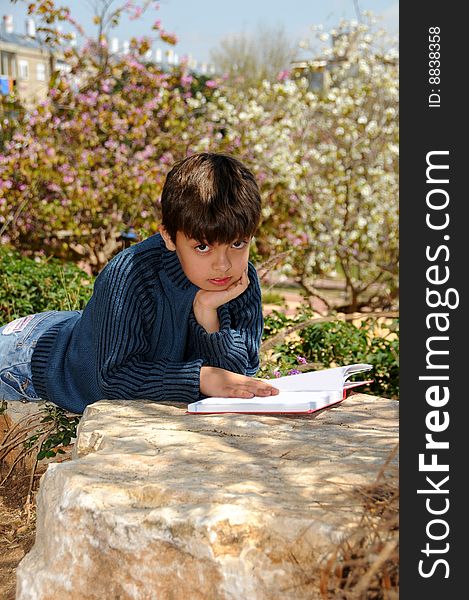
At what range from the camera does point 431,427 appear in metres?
1.67

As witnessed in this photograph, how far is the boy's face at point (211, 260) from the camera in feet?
8.57

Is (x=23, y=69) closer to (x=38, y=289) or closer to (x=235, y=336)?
(x=38, y=289)

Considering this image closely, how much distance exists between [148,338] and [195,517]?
3.86 ft

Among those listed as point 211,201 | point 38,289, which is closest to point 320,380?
point 211,201

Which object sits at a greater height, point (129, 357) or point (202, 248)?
point (202, 248)

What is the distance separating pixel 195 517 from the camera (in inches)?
67.8

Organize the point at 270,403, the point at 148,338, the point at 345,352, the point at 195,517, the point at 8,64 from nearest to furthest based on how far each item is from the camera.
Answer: the point at 195,517 → the point at 270,403 → the point at 148,338 → the point at 345,352 → the point at 8,64

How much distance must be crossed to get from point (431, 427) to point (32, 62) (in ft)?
117

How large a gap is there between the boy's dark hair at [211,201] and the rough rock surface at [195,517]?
63 centimetres

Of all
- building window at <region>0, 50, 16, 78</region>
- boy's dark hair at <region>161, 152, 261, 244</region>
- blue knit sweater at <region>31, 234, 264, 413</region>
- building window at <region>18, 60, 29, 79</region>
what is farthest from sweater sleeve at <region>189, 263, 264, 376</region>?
building window at <region>0, 50, 16, 78</region>

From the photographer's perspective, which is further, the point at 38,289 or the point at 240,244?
the point at 38,289

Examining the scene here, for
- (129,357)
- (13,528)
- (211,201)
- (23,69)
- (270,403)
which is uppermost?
(23,69)

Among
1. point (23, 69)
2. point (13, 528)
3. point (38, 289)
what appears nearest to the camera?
point (13, 528)

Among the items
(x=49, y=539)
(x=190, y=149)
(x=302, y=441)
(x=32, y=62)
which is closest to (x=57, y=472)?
(x=49, y=539)
